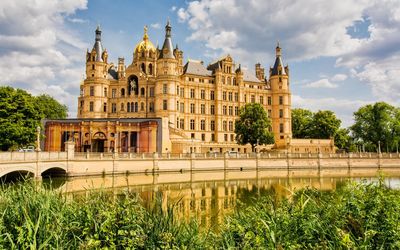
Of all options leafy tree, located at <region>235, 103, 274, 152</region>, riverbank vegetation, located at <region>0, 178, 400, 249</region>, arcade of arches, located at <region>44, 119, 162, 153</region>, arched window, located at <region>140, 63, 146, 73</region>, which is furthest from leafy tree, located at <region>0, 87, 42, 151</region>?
arched window, located at <region>140, 63, 146, 73</region>

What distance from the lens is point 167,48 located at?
61.7 meters

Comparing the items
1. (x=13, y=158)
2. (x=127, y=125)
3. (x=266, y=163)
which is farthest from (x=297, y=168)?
(x=13, y=158)

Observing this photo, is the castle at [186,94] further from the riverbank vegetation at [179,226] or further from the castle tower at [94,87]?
the riverbank vegetation at [179,226]

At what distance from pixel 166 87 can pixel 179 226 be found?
5391 cm

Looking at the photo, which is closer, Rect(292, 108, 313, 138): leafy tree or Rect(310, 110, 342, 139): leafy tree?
Rect(310, 110, 342, 139): leafy tree

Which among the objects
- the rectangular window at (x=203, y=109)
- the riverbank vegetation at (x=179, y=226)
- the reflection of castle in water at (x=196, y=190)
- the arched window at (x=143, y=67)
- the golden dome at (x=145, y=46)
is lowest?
the reflection of castle in water at (x=196, y=190)

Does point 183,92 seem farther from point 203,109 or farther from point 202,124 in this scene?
point 202,124

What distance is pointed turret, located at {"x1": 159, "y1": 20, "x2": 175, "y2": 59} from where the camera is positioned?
61.0 meters

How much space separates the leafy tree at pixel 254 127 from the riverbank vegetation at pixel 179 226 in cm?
4560

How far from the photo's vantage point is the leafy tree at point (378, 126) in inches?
2505

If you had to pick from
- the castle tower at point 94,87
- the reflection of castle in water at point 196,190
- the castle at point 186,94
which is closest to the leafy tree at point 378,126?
the castle at point 186,94

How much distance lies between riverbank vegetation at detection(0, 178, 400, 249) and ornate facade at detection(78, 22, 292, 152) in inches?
1875

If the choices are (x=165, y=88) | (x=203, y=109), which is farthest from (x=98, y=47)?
(x=203, y=109)

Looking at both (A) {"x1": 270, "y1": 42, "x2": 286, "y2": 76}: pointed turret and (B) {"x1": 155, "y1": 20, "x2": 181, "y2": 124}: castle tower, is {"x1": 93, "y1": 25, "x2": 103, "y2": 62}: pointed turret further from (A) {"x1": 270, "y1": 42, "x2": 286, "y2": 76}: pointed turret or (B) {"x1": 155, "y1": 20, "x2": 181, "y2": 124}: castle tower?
A: (A) {"x1": 270, "y1": 42, "x2": 286, "y2": 76}: pointed turret
